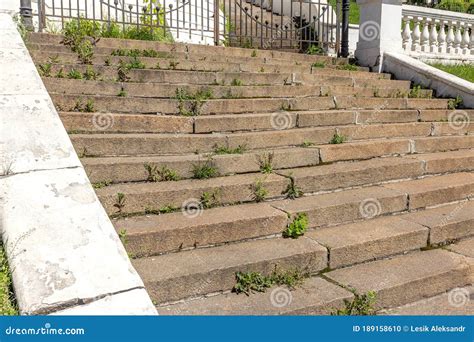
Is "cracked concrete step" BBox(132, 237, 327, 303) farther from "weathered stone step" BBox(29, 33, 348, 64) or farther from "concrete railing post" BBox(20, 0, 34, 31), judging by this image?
"concrete railing post" BBox(20, 0, 34, 31)

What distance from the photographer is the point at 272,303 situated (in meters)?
2.93

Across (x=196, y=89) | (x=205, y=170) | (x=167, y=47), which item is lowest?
(x=205, y=170)

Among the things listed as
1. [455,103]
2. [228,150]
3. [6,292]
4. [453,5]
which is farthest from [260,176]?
[453,5]

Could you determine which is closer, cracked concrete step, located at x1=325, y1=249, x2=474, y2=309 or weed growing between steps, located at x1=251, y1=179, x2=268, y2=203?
cracked concrete step, located at x1=325, y1=249, x2=474, y2=309

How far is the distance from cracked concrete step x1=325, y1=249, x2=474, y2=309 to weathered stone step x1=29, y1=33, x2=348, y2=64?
4709 mm

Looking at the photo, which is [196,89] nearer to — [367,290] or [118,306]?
[367,290]

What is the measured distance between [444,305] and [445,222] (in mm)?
1088

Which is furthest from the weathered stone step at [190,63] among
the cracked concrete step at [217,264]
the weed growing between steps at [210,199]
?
the cracked concrete step at [217,264]

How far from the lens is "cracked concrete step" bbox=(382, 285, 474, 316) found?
10.4 ft

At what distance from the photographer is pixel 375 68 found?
28.5 ft

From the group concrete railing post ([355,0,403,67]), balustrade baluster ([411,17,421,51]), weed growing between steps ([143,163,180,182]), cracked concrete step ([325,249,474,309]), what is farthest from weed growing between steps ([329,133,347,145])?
balustrade baluster ([411,17,421,51])

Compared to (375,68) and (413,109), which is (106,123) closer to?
(413,109)
